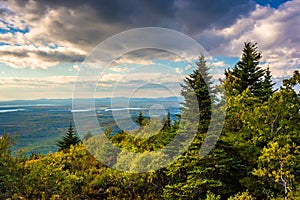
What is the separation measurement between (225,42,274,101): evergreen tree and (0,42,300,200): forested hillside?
811cm

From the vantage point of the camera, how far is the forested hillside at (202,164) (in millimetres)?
13844

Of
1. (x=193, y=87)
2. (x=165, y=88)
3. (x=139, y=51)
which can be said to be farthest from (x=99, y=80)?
(x=193, y=87)

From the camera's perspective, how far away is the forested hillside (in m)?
13.8

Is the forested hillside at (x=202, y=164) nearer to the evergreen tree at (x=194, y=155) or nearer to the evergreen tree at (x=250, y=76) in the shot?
the evergreen tree at (x=194, y=155)

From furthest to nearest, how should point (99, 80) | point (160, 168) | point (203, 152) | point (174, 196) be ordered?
point (160, 168), point (174, 196), point (203, 152), point (99, 80)

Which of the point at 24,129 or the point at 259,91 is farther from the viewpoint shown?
the point at 24,129

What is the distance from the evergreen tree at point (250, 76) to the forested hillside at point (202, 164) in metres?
8.11

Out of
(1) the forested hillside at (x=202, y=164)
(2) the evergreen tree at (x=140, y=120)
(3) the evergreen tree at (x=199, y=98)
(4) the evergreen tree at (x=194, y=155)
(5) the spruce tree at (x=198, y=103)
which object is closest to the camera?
(1) the forested hillside at (x=202, y=164)

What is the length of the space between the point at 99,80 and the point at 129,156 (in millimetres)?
7063

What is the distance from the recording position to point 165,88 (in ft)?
54.0

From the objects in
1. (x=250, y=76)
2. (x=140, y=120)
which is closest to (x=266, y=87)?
(x=250, y=76)

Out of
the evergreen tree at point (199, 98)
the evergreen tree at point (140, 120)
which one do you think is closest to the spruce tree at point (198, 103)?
the evergreen tree at point (199, 98)

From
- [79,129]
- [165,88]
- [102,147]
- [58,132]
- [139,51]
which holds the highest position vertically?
[139,51]

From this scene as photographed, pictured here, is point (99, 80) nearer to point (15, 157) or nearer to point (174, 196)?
point (15, 157)
